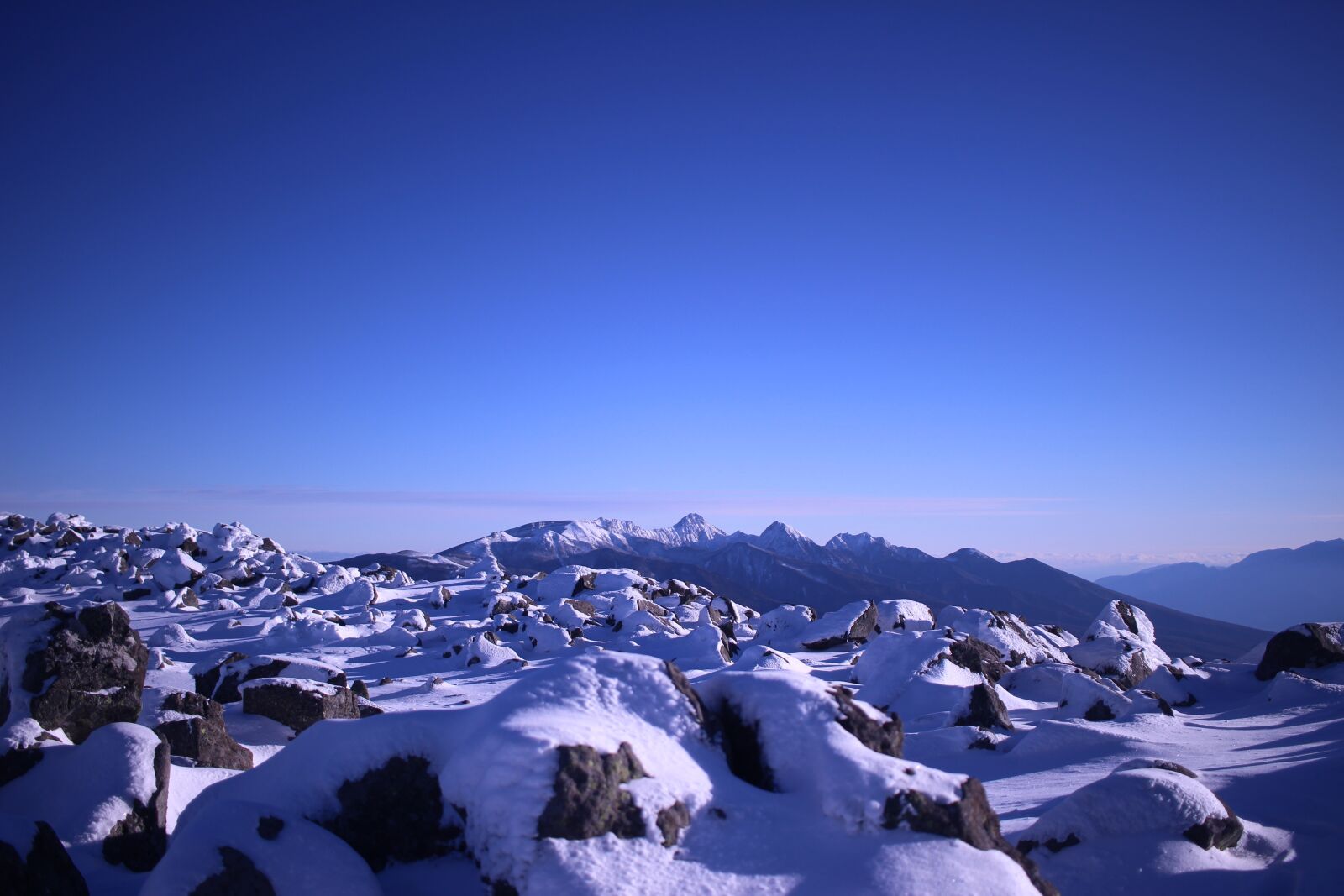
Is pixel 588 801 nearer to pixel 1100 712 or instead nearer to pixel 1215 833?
pixel 1215 833

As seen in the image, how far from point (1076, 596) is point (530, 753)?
20691 cm

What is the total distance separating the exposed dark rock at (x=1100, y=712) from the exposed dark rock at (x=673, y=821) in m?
16.1

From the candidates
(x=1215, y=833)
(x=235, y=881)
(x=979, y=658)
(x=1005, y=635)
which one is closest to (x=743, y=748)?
(x=235, y=881)

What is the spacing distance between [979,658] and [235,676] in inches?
843

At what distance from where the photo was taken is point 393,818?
22.3 feet

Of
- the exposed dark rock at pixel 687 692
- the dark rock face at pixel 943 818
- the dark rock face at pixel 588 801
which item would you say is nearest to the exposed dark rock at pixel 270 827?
the dark rock face at pixel 588 801

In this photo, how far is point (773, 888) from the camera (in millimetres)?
5621

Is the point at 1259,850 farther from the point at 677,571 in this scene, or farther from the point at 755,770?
the point at 677,571

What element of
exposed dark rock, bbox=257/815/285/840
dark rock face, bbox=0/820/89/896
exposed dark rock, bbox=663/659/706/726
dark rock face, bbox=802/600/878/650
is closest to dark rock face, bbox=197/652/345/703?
dark rock face, bbox=0/820/89/896

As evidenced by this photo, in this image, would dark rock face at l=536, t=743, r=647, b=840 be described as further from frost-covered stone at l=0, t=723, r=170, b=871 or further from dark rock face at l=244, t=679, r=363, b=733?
dark rock face at l=244, t=679, r=363, b=733

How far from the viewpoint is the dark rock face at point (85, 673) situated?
12086 mm

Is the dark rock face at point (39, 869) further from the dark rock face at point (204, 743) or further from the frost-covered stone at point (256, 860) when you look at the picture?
the dark rock face at point (204, 743)

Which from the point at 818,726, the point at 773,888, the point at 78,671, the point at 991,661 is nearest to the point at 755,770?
the point at 818,726

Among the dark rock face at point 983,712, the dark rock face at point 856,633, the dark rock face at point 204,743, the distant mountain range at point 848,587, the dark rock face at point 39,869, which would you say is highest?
the dark rock face at point 39,869
